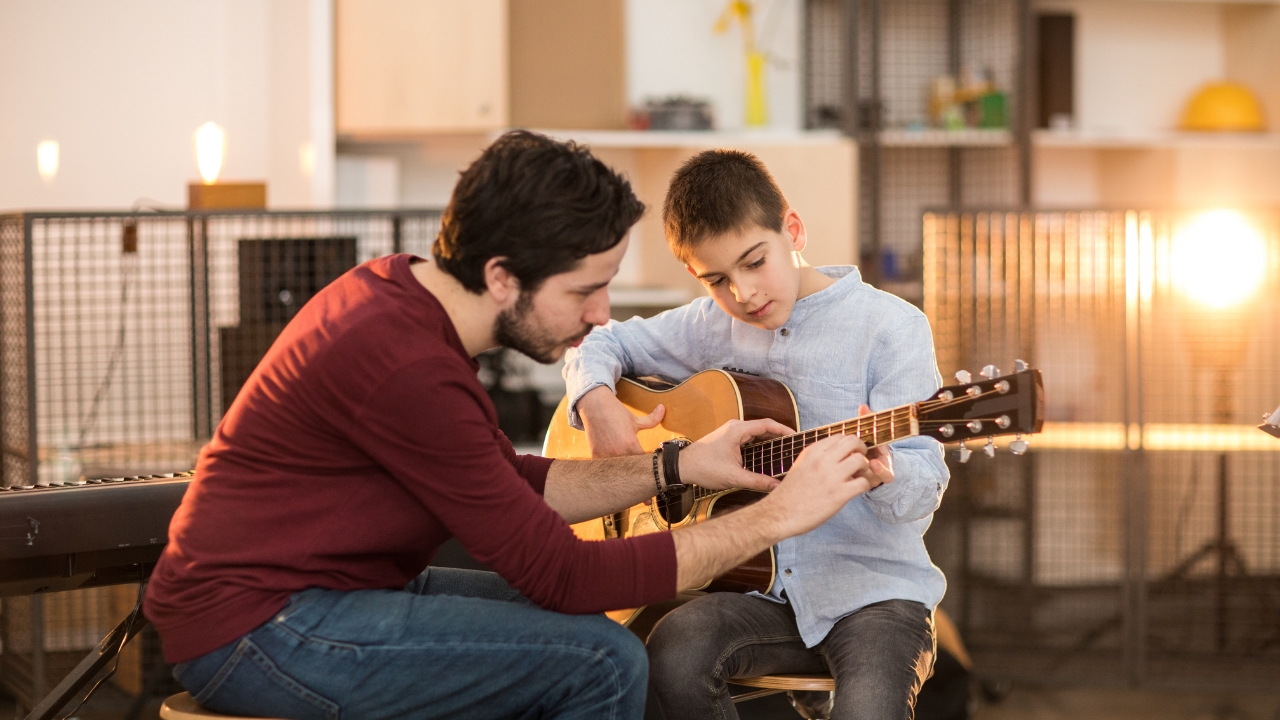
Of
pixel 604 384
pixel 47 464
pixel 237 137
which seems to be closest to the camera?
pixel 604 384

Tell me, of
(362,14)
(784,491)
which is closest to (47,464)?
(362,14)

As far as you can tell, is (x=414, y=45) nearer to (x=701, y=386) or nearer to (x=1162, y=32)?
(x=701, y=386)

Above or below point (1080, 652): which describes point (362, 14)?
above

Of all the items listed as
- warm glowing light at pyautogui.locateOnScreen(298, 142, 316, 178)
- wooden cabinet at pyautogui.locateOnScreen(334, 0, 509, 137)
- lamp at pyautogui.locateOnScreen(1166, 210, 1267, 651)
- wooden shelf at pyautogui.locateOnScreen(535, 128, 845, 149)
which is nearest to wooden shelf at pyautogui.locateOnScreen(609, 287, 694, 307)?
wooden shelf at pyautogui.locateOnScreen(535, 128, 845, 149)

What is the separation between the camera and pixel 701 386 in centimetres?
184

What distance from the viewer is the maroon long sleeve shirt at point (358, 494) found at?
4.24 feet

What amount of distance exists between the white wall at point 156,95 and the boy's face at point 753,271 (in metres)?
2.31

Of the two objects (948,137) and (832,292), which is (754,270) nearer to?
(832,292)

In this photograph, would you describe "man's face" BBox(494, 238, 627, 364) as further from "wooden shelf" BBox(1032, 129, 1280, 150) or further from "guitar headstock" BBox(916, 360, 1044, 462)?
"wooden shelf" BBox(1032, 129, 1280, 150)

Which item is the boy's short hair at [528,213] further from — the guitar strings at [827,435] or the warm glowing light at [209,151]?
the warm glowing light at [209,151]

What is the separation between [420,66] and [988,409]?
2792mm

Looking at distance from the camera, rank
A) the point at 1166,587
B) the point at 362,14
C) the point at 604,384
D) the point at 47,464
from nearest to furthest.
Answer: the point at 604,384 < the point at 47,464 < the point at 1166,587 < the point at 362,14

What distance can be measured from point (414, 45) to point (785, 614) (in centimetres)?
261

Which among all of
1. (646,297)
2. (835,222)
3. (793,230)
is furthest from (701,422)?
(835,222)
